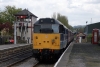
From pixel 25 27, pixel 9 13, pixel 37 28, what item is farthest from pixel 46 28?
pixel 9 13

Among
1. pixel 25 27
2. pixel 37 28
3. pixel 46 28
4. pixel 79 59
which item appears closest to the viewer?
pixel 79 59

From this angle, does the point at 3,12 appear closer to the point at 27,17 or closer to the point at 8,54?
the point at 27,17

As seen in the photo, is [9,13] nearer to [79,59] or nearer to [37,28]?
[37,28]

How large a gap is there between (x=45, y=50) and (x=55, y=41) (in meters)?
1.02

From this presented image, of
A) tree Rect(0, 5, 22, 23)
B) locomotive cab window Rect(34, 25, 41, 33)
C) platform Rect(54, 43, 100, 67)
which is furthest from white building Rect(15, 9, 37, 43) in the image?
locomotive cab window Rect(34, 25, 41, 33)

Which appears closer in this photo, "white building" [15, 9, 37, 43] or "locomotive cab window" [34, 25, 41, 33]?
"locomotive cab window" [34, 25, 41, 33]

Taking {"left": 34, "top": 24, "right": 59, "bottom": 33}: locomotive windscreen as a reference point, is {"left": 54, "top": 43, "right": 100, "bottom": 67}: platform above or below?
below

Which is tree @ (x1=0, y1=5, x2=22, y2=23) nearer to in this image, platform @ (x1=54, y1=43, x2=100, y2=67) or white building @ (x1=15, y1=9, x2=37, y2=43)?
white building @ (x1=15, y1=9, x2=37, y2=43)

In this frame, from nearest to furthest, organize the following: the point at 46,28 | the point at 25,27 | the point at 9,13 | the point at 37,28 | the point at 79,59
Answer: the point at 79,59
the point at 46,28
the point at 37,28
the point at 25,27
the point at 9,13

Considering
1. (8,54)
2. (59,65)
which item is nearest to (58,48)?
(59,65)

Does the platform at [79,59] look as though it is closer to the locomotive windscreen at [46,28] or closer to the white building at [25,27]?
the locomotive windscreen at [46,28]

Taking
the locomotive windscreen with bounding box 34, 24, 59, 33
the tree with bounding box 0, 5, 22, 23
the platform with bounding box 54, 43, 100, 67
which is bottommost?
the platform with bounding box 54, 43, 100, 67

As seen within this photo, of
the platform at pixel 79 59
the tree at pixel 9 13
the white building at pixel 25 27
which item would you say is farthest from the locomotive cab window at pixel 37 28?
the tree at pixel 9 13

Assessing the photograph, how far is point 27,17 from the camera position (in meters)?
→ 66.1
